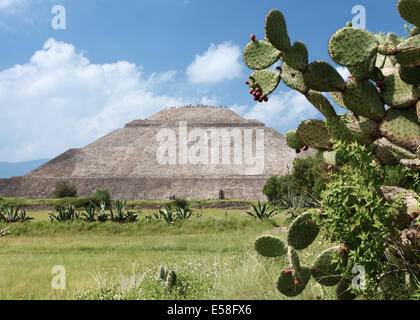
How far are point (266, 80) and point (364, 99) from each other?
3.89ft

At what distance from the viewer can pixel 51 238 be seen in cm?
1462

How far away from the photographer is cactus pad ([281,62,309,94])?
4.46m

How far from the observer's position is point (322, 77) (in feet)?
12.8

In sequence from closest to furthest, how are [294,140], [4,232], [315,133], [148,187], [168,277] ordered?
[315,133] → [294,140] → [168,277] → [4,232] → [148,187]

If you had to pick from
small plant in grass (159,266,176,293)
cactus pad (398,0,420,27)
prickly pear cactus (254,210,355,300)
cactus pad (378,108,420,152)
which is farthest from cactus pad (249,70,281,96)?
small plant in grass (159,266,176,293)

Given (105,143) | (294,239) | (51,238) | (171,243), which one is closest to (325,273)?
(294,239)

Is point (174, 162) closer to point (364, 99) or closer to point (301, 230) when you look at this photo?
point (301, 230)

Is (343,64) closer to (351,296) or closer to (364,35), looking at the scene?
(364,35)

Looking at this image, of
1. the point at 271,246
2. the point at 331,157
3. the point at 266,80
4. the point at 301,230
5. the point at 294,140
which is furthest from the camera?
the point at 294,140

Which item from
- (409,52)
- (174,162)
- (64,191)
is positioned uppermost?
(174,162)

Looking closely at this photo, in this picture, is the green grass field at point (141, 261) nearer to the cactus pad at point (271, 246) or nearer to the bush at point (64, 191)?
the cactus pad at point (271, 246)

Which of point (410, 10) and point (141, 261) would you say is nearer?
point (410, 10)

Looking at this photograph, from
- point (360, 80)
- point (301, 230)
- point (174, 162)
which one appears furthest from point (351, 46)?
point (174, 162)
